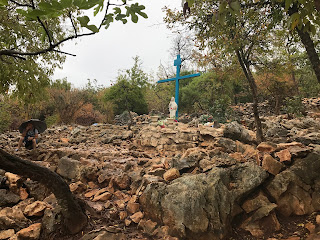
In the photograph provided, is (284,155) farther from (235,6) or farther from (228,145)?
(235,6)

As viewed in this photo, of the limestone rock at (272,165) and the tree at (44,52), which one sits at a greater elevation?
the tree at (44,52)

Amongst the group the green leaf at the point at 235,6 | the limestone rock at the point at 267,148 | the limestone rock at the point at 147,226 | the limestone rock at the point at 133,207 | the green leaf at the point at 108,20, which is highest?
the green leaf at the point at 108,20

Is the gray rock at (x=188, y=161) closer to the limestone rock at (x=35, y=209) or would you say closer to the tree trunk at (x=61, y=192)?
the tree trunk at (x=61, y=192)

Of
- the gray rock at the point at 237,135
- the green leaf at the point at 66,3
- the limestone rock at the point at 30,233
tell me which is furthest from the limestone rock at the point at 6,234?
the gray rock at the point at 237,135

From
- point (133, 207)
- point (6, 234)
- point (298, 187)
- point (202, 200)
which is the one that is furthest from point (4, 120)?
point (298, 187)

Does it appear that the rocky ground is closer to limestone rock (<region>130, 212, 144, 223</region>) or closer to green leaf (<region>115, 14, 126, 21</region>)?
limestone rock (<region>130, 212, 144, 223</region>)

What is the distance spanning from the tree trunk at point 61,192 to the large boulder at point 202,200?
1.02 meters

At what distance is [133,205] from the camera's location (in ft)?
11.1

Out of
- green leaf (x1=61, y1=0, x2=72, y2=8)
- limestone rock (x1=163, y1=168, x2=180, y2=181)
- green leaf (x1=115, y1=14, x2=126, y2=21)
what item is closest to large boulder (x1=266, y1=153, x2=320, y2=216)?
limestone rock (x1=163, y1=168, x2=180, y2=181)

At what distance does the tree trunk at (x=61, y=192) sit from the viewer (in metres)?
2.63

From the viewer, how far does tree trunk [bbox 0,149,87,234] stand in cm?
263

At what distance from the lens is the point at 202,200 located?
3.08 metres

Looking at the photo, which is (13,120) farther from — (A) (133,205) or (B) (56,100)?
(A) (133,205)

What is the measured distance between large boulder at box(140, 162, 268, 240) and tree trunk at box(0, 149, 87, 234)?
3.33ft
